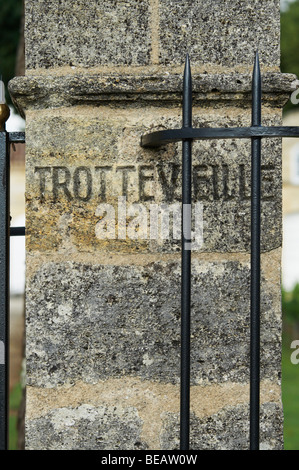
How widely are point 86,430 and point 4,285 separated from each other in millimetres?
468

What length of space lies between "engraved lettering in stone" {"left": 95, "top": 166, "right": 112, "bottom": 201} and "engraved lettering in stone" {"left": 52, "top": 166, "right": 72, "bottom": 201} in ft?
0.27

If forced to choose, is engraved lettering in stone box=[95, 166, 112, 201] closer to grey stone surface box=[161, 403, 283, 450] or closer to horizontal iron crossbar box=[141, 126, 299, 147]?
horizontal iron crossbar box=[141, 126, 299, 147]

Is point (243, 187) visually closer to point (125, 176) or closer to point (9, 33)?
point (125, 176)

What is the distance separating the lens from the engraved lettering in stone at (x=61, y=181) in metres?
1.83

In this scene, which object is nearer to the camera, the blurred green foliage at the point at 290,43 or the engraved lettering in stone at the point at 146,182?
the engraved lettering in stone at the point at 146,182

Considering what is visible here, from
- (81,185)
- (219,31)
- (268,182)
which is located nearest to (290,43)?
(219,31)

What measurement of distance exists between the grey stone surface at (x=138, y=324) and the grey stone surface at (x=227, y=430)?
10cm

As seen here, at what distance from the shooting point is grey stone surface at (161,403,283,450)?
1.82 m

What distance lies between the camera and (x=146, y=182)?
184cm

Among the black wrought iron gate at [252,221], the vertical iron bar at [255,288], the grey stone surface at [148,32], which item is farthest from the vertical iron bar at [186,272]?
the grey stone surface at [148,32]

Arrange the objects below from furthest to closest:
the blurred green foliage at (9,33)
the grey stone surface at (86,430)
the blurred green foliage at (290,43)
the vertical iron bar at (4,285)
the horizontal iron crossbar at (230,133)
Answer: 1. the blurred green foliage at (290,43)
2. the blurred green foliage at (9,33)
3. the vertical iron bar at (4,285)
4. the grey stone surface at (86,430)
5. the horizontal iron crossbar at (230,133)

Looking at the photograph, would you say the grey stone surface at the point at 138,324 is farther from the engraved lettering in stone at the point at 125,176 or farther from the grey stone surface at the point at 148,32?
the grey stone surface at the point at 148,32
